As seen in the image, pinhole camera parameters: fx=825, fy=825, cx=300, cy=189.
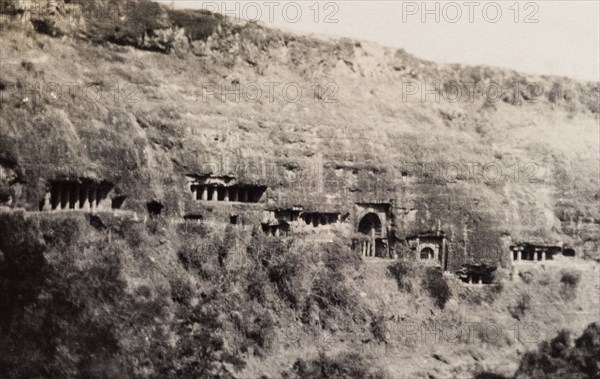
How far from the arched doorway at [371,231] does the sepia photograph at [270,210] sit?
11 centimetres

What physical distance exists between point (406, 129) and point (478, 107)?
851cm

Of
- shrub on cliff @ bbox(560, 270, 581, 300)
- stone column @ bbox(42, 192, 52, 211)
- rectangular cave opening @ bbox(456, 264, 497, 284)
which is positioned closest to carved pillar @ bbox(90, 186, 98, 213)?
stone column @ bbox(42, 192, 52, 211)

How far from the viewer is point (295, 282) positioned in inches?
1366

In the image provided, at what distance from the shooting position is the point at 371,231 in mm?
40469

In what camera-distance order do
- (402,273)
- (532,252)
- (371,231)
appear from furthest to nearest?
(532,252) < (371,231) < (402,273)

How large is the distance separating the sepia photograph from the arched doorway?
110 millimetres

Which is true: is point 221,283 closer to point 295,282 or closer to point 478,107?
point 295,282

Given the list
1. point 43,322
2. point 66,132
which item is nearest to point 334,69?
point 66,132

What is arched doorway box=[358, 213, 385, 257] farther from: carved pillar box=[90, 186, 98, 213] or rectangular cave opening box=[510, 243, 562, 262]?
carved pillar box=[90, 186, 98, 213]

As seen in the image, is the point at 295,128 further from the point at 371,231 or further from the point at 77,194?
Answer: the point at 77,194

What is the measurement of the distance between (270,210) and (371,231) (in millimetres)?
6653

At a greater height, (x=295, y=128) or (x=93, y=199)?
(x=295, y=128)

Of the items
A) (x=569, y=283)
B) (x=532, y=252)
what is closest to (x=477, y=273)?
(x=532, y=252)

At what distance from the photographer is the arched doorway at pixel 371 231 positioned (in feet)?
132
